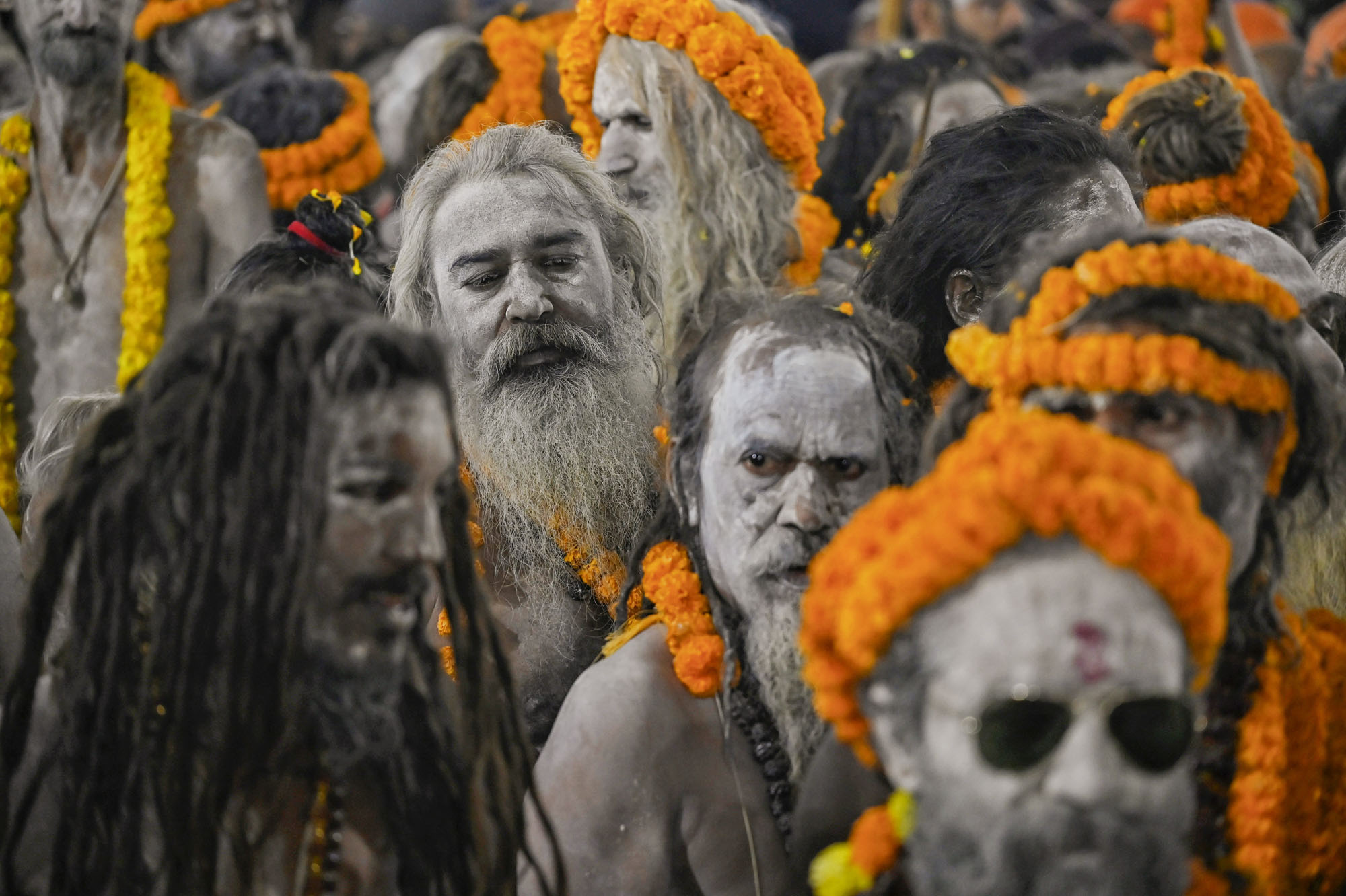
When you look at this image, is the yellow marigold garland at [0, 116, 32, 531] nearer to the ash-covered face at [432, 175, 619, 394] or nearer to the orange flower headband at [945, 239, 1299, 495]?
the ash-covered face at [432, 175, 619, 394]

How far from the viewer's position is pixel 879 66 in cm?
486

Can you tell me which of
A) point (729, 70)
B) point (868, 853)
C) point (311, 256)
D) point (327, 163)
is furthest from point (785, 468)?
point (327, 163)

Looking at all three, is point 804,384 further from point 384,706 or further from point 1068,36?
point 1068,36

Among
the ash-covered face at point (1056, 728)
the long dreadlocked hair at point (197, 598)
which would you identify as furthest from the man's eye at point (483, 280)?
the ash-covered face at point (1056, 728)

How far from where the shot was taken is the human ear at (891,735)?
5.32ft

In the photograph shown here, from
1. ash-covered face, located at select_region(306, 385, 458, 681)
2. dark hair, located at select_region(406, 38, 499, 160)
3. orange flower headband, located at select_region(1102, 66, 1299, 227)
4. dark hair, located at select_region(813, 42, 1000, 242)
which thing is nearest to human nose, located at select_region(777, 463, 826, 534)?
ash-covered face, located at select_region(306, 385, 458, 681)

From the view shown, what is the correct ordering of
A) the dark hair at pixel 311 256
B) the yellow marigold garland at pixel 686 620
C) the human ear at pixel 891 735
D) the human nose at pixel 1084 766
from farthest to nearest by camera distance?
the dark hair at pixel 311 256
the yellow marigold garland at pixel 686 620
the human ear at pixel 891 735
the human nose at pixel 1084 766

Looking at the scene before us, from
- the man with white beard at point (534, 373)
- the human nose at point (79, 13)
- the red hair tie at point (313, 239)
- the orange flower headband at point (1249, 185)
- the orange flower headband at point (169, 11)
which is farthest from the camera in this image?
the orange flower headband at point (169, 11)

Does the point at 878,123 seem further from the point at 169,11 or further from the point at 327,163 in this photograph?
the point at 169,11

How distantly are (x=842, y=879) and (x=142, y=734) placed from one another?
2.81 ft

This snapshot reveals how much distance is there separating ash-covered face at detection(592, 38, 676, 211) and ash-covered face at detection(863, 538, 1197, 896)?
2.74 metres

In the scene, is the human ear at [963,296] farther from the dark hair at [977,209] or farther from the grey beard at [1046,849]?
the grey beard at [1046,849]

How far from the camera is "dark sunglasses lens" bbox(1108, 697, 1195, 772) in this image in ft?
5.00

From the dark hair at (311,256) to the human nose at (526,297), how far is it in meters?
0.39
